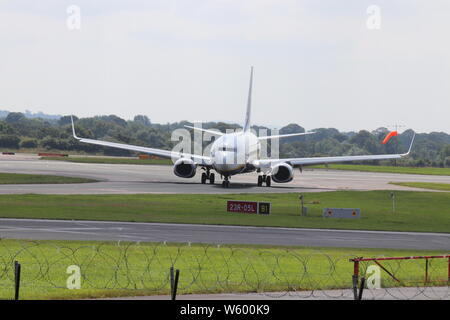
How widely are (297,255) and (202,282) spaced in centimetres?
1082

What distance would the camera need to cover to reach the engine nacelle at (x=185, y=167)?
3723 inches

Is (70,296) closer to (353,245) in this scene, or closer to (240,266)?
(240,266)

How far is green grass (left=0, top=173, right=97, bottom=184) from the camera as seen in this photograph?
92375 millimetres

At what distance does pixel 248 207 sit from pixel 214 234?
1629 cm

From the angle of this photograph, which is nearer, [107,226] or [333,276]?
[333,276]

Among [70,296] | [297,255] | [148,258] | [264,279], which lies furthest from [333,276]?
[70,296]

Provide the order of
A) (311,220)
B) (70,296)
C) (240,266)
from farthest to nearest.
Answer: (311,220) < (240,266) < (70,296)

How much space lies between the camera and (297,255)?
43.1 metres

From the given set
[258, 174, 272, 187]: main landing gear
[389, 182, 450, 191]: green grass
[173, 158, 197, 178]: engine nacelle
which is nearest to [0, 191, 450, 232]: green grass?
[258, 174, 272, 187]: main landing gear

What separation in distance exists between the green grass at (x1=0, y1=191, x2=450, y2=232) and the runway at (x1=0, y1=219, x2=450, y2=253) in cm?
313

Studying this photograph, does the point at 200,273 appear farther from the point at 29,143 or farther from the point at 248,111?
the point at 29,143

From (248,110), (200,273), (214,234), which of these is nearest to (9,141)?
(248,110)

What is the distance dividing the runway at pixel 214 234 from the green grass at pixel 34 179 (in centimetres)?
3659

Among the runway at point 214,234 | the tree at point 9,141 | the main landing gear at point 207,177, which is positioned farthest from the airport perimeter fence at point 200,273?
the tree at point 9,141
